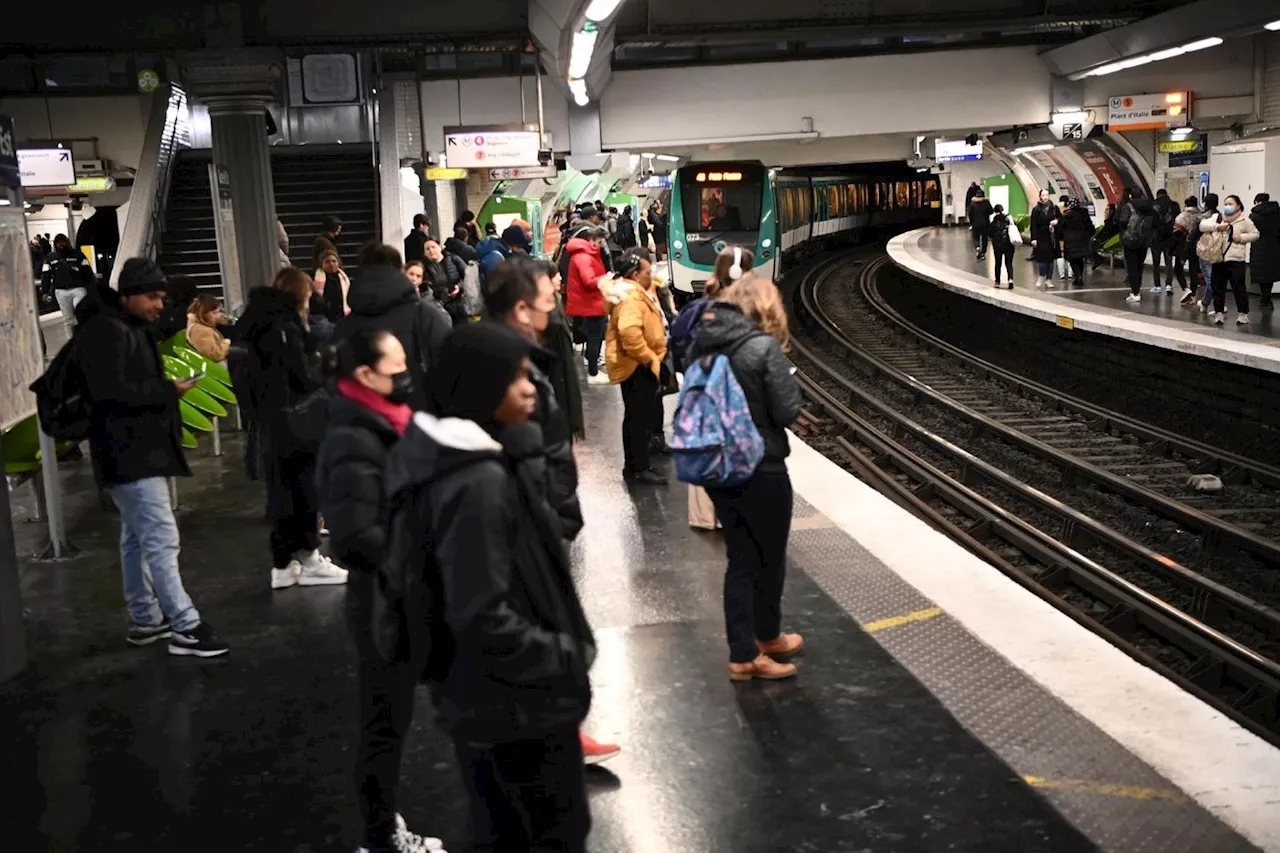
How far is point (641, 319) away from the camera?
27.9ft

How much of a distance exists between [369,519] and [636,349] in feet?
15.7

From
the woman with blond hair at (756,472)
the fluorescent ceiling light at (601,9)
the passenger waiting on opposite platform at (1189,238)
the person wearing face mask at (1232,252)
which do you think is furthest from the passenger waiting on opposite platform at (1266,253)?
the woman with blond hair at (756,472)

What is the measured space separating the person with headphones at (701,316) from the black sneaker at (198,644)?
225 centimetres

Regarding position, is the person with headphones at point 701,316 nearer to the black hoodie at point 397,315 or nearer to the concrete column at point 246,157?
the black hoodie at point 397,315

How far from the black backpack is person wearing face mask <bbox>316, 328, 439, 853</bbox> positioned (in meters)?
2.24

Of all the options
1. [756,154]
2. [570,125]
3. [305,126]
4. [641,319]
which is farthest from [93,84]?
[641,319]

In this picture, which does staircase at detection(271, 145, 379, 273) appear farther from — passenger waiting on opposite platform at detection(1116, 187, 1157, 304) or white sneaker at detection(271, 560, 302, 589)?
white sneaker at detection(271, 560, 302, 589)

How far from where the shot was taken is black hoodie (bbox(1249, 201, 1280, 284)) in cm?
1653

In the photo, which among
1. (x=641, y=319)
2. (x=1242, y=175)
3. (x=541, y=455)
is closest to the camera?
(x=541, y=455)

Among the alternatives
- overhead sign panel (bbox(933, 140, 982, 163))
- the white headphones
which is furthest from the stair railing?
overhead sign panel (bbox(933, 140, 982, 163))

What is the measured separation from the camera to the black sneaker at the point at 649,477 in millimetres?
9195

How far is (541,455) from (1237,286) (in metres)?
15.4

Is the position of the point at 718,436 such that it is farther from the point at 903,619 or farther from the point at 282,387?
the point at 282,387

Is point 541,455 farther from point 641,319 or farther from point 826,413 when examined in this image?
point 826,413
